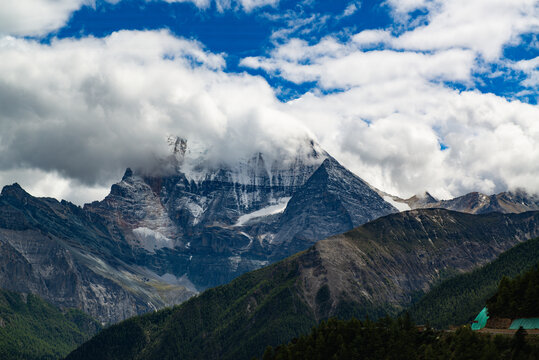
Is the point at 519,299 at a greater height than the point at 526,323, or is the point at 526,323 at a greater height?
the point at 519,299

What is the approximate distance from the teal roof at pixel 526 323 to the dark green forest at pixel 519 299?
139 centimetres

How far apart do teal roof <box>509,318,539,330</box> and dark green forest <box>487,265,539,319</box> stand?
4.56 ft

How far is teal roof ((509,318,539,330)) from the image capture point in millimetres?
177750

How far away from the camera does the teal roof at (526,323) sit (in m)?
178

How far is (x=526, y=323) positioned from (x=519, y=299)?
1082 centimetres

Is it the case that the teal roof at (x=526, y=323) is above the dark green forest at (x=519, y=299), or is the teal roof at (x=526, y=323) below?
below

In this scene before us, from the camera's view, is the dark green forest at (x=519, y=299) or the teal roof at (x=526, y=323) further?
the dark green forest at (x=519, y=299)

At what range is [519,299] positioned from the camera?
190 m

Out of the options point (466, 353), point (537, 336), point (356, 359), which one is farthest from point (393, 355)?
point (537, 336)

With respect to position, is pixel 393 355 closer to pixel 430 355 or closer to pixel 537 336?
pixel 430 355

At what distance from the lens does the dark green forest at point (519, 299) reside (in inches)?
7200

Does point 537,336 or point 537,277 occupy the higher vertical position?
point 537,277

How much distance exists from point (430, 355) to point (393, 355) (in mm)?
16854

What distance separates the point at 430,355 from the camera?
176 meters
